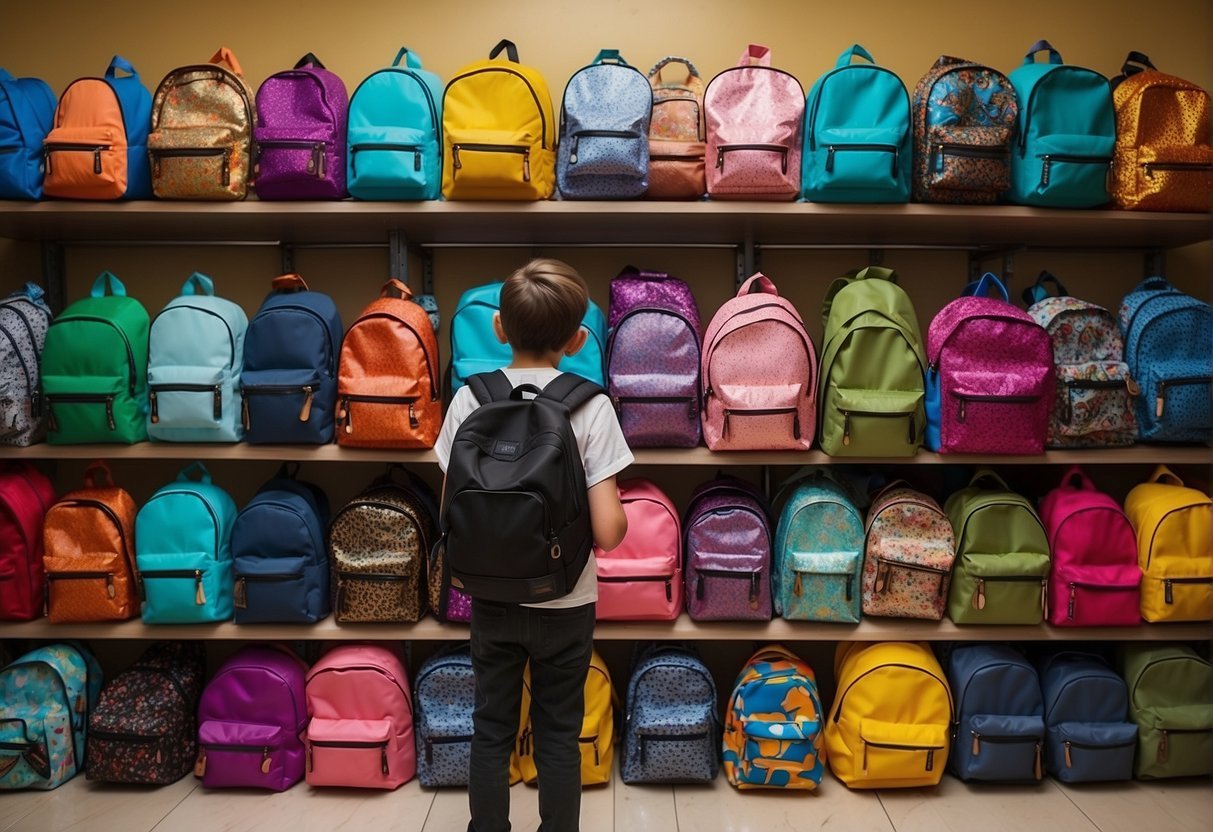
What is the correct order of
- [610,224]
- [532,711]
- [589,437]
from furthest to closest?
[610,224] < [532,711] < [589,437]

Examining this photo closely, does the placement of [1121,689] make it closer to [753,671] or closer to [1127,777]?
[1127,777]

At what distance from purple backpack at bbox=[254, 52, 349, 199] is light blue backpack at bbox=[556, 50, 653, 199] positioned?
2.22ft

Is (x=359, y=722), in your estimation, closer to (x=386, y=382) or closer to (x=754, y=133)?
(x=386, y=382)

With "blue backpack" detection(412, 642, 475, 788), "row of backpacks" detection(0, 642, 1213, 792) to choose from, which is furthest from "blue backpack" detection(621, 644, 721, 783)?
"blue backpack" detection(412, 642, 475, 788)

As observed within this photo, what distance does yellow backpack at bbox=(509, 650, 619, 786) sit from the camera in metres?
2.49

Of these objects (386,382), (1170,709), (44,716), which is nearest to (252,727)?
(44,716)

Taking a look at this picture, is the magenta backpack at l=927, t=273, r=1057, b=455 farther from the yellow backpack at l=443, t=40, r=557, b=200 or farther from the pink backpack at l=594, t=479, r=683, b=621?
the yellow backpack at l=443, t=40, r=557, b=200

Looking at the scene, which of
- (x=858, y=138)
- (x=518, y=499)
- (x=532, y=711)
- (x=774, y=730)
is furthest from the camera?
(x=774, y=730)

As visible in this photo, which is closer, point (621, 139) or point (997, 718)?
point (621, 139)


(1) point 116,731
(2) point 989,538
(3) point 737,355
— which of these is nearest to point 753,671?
(2) point 989,538

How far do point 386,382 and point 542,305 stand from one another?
0.80m

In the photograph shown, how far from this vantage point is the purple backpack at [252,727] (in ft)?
8.17

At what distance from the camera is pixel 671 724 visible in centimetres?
247

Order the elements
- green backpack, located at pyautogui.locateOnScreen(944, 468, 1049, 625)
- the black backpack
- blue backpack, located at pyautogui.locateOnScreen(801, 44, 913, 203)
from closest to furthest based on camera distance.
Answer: the black backpack → blue backpack, located at pyautogui.locateOnScreen(801, 44, 913, 203) → green backpack, located at pyautogui.locateOnScreen(944, 468, 1049, 625)
